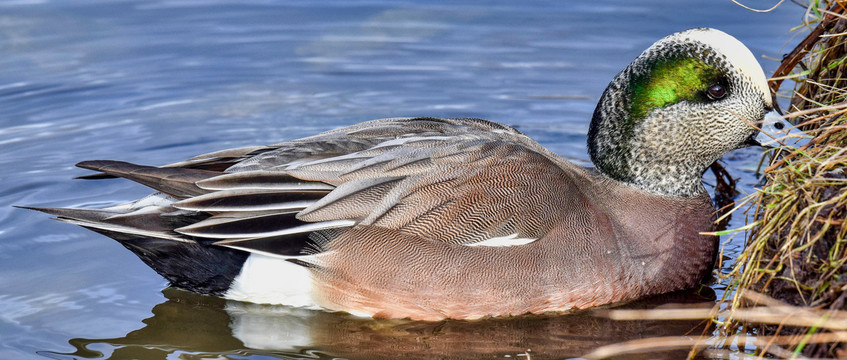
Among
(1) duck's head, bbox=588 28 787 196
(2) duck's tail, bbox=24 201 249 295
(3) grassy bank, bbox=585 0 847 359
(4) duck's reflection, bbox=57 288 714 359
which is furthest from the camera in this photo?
(1) duck's head, bbox=588 28 787 196

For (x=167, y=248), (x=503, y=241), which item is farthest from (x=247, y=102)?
(x=503, y=241)

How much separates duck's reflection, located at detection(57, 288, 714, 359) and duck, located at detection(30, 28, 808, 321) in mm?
68

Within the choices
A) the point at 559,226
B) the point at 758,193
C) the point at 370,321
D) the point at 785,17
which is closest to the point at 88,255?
the point at 370,321

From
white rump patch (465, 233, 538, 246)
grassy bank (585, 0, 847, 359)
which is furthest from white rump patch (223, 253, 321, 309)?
grassy bank (585, 0, 847, 359)

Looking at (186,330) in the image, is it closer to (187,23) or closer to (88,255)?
(88,255)

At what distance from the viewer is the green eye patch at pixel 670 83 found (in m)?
4.61

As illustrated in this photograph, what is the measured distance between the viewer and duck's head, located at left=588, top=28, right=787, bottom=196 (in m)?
4.59

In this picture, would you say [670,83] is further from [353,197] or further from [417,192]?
[353,197]

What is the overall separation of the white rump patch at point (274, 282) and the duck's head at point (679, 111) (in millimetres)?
1564

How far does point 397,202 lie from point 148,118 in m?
3.08

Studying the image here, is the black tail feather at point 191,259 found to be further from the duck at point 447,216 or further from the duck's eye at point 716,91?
the duck's eye at point 716,91

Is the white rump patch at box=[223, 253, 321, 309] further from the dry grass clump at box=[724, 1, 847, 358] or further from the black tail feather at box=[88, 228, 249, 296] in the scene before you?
the dry grass clump at box=[724, 1, 847, 358]

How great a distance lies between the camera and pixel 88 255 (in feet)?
16.8

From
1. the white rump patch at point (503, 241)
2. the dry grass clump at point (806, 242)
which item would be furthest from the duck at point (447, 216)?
the dry grass clump at point (806, 242)
